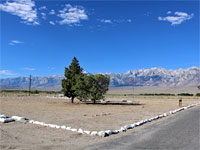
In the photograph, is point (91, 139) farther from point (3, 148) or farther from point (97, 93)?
point (97, 93)

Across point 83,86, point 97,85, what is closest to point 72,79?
point 83,86

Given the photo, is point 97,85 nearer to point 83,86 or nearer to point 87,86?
point 87,86

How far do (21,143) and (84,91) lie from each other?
32.1 m

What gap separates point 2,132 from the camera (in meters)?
12.6

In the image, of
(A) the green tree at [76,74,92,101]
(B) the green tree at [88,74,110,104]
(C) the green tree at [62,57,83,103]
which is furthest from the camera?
(C) the green tree at [62,57,83,103]

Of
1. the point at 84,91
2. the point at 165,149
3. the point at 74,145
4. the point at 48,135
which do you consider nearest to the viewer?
the point at 165,149

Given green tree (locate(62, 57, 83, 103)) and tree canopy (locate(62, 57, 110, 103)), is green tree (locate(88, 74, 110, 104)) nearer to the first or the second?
tree canopy (locate(62, 57, 110, 103))

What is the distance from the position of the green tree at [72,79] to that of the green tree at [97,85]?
9.71 ft

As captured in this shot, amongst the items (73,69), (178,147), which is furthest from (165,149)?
(73,69)

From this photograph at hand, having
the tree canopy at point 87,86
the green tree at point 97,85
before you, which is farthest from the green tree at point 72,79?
the green tree at point 97,85

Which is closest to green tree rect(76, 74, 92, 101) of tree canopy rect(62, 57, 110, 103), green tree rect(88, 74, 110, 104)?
tree canopy rect(62, 57, 110, 103)

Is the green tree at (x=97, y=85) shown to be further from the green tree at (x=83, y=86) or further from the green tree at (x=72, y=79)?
the green tree at (x=72, y=79)

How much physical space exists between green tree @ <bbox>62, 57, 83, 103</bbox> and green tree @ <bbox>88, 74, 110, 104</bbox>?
116 inches

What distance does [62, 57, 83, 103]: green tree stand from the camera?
1759 inches
